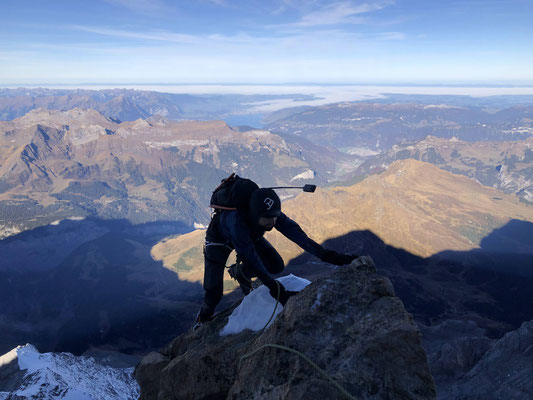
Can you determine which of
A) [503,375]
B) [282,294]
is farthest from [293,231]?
[503,375]

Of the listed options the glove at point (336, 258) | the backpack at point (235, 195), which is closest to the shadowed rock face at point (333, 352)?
the glove at point (336, 258)

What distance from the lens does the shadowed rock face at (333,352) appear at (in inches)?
240

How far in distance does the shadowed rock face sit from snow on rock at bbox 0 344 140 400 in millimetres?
92838

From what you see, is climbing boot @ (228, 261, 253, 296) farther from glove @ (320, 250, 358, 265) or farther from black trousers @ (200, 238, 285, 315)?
glove @ (320, 250, 358, 265)

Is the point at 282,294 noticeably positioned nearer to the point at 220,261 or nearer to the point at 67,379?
the point at 220,261

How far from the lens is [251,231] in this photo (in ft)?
32.9

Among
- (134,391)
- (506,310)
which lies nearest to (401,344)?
(134,391)

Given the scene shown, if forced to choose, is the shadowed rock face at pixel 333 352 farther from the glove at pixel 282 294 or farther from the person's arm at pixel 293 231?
the person's arm at pixel 293 231

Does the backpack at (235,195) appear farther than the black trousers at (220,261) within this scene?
No

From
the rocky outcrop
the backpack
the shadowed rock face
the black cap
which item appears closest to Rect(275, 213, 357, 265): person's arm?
the shadowed rock face

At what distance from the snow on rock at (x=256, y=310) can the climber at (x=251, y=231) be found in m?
0.90

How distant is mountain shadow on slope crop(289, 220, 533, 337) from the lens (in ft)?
432

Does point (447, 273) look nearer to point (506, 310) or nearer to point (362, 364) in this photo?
point (506, 310)

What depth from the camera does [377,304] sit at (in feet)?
25.2
